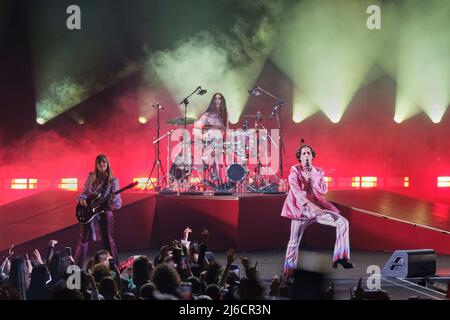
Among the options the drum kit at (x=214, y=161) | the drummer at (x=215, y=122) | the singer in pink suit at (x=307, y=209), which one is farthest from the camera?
the drummer at (x=215, y=122)

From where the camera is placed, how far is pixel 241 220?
36.9 ft

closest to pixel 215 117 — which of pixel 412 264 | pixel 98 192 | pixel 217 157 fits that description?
pixel 217 157

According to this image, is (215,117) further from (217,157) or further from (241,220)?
(241,220)

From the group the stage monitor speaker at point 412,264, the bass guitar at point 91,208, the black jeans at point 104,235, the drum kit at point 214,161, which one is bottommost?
the stage monitor speaker at point 412,264

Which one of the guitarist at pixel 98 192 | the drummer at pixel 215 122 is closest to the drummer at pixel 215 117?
the drummer at pixel 215 122

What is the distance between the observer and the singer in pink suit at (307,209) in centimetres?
796

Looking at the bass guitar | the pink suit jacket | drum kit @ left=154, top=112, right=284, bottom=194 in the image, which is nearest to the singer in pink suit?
the pink suit jacket

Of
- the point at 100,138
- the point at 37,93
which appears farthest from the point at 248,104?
the point at 37,93

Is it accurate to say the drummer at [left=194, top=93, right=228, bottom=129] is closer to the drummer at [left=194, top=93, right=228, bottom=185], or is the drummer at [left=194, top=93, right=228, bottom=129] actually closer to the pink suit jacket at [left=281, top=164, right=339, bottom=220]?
the drummer at [left=194, top=93, right=228, bottom=185]

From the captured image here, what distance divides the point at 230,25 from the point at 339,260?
1085 centimetres

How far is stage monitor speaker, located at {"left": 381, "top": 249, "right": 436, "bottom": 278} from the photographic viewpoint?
26.3ft

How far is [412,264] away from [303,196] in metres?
1.94

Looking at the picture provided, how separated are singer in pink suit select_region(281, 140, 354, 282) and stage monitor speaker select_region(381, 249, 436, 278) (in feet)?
2.60

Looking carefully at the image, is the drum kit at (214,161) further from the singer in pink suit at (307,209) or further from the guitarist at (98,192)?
the singer in pink suit at (307,209)
